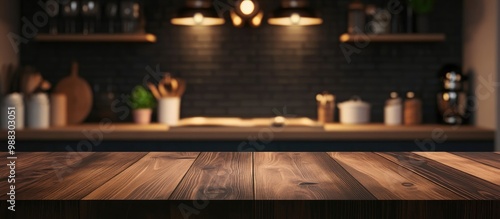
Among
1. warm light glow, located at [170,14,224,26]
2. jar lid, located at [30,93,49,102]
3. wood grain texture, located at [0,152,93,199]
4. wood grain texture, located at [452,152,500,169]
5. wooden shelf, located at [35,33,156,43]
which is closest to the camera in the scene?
wood grain texture, located at [0,152,93,199]

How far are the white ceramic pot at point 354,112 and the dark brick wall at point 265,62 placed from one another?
240 mm

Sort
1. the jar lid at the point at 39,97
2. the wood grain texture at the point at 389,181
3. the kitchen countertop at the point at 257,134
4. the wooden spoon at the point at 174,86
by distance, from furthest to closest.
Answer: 1. the wooden spoon at the point at 174,86
2. the jar lid at the point at 39,97
3. the kitchen countertop at the point at 257,134
4. the wood grain texture at the point at 389,181

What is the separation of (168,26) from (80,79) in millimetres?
737

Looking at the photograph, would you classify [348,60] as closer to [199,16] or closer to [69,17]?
[199,16]

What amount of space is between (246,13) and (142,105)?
1.01 m

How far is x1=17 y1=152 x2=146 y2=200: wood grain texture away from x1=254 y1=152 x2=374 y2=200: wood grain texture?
0.35 m

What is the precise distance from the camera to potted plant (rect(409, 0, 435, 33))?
4074 millimetres

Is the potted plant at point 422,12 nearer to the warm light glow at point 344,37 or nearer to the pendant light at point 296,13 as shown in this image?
the warm light glow at point 344,37

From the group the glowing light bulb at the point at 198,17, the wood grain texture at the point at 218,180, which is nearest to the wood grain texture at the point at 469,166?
the wood grain texture at the point at 218,180

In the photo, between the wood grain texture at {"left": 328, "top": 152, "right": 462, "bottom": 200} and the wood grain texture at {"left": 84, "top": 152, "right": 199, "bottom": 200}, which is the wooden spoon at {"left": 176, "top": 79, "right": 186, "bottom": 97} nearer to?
the wood grain texture at {"left": 84, "top": 152, "right": 199, "bottom": 200}

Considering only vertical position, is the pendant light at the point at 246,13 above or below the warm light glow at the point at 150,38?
above

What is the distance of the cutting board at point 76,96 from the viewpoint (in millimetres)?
4223

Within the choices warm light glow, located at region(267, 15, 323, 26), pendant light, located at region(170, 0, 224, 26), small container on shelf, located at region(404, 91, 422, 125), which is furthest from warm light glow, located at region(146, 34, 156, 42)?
small container on shelf, located at region(404, 91, 422, 125)
